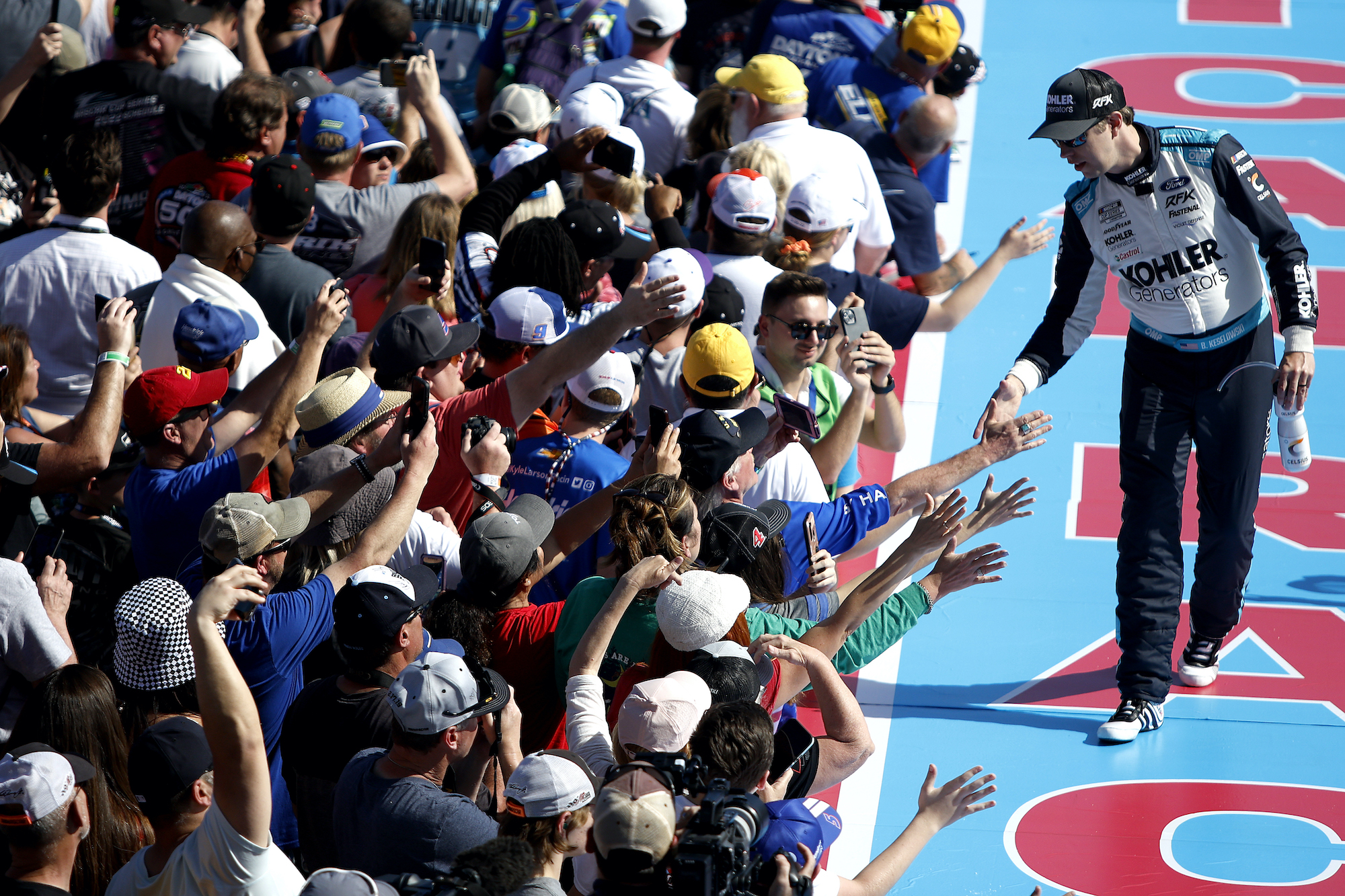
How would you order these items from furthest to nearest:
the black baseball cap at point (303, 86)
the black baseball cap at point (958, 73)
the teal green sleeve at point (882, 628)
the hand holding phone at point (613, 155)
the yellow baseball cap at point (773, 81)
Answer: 1. the black baseball cap at point (958, 73)
2. the black baseball cap at point (303, 86)
3. the yellow baseball cap at point (773, 81)
4. the hand holding phone at point (613, 155)
5. the teal green sleeve at point (882, 628)

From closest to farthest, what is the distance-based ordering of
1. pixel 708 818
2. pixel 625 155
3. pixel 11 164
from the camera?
pixel 708 818 → pixel 625 155 → pixel 11 164

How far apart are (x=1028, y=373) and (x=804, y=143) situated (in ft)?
8.07

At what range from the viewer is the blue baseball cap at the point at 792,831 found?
3104mm

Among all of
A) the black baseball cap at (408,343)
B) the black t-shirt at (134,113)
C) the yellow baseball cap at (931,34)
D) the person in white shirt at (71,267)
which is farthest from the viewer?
the yellow baseball cap at (931,34)

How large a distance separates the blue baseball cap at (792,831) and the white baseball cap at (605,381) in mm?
2006

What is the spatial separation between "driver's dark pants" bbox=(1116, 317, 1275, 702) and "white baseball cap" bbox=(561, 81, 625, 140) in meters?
2.92

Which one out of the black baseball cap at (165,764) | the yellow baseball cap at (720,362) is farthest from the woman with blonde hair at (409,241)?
the black baseball cap at (165,764)

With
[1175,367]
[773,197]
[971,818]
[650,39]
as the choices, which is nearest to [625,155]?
[773,197]

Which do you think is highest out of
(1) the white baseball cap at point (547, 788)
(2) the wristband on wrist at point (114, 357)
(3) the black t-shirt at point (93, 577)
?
(2) the wristband on wrist at point (114, 357)

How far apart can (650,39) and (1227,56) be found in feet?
18.5

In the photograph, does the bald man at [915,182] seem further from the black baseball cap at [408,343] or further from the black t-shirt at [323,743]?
the black t-shirt at [323,743]

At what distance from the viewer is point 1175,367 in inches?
211

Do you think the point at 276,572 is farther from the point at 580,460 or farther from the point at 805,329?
the point at 805,329

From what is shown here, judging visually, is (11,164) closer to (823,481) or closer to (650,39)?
(650,39)
